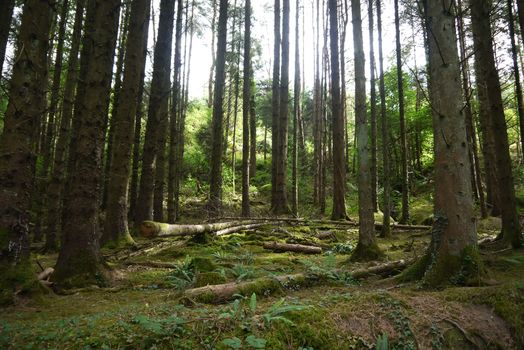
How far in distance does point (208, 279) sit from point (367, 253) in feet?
11.9

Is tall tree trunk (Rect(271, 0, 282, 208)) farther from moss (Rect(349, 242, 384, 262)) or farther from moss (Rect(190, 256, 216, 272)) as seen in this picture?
moss (Rect(190, 256, 216, 272))

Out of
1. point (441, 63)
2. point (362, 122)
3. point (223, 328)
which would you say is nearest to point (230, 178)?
point (362, 122)

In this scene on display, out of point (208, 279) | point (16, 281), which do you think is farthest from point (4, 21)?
point (208, 279)

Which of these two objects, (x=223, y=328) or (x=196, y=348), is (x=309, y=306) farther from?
(x=196, y=348)

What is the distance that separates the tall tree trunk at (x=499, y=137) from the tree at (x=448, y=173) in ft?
7.36

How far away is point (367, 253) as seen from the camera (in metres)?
7.20

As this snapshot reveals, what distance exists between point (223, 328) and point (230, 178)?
23599 millimetres

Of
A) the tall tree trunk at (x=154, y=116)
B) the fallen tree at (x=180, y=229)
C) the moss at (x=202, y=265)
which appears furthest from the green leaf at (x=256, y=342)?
the tall tree trunk at (x=154, y=116)

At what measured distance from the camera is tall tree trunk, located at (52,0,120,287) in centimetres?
545

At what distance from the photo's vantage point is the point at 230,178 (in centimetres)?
2650

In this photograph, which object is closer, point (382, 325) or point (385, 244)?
point (382, 325)

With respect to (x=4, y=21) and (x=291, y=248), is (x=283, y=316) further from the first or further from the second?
(x=4, y=21)

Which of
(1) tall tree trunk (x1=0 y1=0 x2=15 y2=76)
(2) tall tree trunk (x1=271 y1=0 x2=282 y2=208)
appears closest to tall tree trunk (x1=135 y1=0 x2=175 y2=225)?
(1) tall tree trunk (x1=0 y1=0 x2=15 y2=76)

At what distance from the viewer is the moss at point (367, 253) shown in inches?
281
